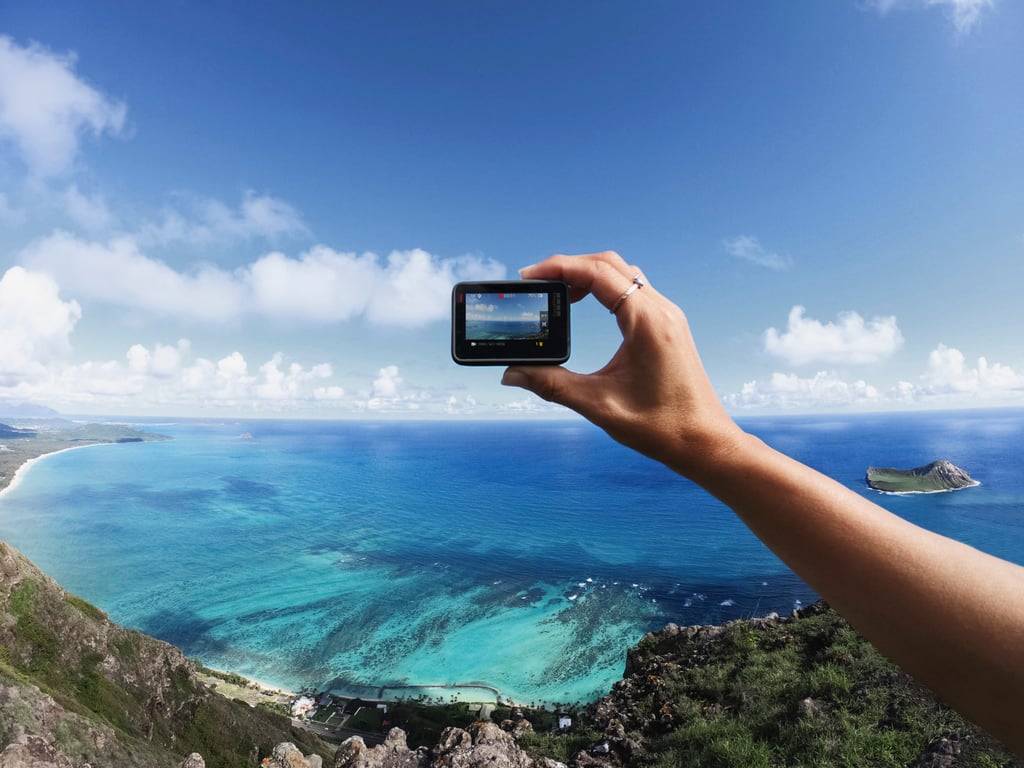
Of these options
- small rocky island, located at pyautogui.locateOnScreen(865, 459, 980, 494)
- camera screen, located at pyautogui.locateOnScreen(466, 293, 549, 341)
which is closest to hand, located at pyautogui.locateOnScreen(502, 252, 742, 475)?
camera screen, located at pyautogui.locateOnScreen(466, 293, 549, 341)

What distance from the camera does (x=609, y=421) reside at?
2.50 meters

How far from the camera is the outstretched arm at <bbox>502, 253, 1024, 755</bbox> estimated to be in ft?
4.55

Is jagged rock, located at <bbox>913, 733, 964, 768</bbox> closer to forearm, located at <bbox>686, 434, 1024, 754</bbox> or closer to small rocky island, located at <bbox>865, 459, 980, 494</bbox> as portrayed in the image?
forearm, located at <bbox>686, 434, 1024, 754</bbox>

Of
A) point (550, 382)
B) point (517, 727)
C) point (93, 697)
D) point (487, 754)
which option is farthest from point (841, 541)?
point (93, 697)

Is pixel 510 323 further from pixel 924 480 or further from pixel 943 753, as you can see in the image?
pixel 924 480

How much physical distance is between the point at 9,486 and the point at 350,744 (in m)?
238

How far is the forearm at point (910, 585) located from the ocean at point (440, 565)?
42.5 metres

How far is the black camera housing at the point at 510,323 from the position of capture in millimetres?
3477

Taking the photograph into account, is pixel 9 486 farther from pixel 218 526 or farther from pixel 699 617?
pixel 699 617

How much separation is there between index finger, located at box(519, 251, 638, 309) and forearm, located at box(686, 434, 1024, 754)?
1270 millimetres

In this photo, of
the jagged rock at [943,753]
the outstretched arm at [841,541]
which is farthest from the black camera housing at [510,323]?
the jagged rock at [943,753]

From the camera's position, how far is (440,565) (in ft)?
244

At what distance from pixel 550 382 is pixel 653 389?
79 cm

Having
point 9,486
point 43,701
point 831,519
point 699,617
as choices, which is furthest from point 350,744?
point 9,486
